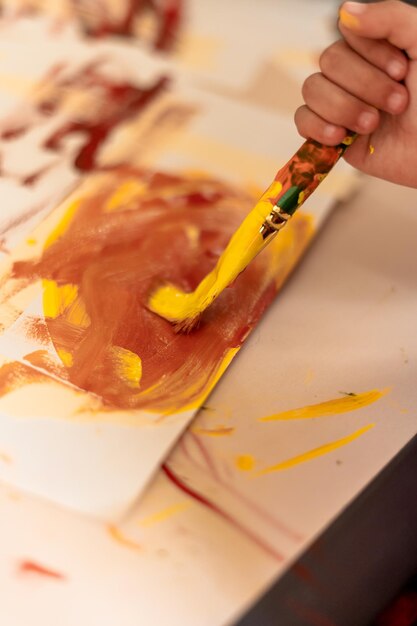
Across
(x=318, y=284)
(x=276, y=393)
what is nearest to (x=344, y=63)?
(x=318, y=284)

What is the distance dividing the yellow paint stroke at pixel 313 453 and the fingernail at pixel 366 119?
0.34 metres

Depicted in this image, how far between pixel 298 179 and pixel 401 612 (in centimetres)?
46

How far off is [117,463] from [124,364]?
123 mm

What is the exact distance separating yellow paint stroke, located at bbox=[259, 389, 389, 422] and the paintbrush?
0.15m

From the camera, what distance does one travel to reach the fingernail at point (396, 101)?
0.82 m

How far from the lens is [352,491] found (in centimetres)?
70

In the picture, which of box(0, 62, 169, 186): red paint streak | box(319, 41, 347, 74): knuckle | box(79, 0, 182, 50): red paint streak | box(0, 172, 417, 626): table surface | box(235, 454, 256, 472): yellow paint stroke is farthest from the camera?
box(79, 0, 182, 50): red paint streak

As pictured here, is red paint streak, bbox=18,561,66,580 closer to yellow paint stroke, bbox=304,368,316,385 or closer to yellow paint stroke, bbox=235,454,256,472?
yellow paint stroke, bbox=235,454,256,472

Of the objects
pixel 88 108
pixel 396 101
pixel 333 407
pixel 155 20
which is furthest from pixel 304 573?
pixel 155 20

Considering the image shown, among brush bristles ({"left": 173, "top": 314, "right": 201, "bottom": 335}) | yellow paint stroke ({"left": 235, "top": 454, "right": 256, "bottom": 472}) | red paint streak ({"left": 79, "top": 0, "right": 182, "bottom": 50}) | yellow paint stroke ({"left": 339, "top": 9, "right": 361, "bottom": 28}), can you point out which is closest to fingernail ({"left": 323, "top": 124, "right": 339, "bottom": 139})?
yellow paint stroke ({"left": 339, "top": 9, "right": 361, "bottom": 28})

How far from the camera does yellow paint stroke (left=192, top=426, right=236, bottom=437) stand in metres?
0.73

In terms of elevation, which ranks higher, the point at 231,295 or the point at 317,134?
the point at 317,134

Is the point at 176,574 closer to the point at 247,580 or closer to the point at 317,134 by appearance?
the point at 247,580

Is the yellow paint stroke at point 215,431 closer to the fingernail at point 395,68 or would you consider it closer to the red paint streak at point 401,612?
the red paint streak at point 401,612
